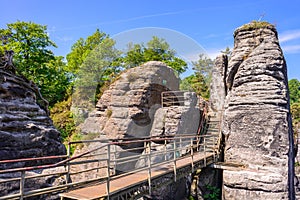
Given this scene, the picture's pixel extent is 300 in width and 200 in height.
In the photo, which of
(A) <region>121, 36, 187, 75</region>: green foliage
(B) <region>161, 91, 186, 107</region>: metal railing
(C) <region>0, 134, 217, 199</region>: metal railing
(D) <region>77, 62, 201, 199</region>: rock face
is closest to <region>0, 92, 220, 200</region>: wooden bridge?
(C) <region>0, 134, 217, 199</region>: metal railing

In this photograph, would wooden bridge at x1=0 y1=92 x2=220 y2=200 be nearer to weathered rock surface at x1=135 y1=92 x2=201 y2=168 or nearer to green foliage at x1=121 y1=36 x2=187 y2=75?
weathered rock surface at x1=135 y1=92 x2=201 y2=168

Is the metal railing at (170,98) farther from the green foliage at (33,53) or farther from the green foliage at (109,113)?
the green foliage at (33,53)

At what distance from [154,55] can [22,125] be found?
19.7 meters

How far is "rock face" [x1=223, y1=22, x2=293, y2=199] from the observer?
7.83m

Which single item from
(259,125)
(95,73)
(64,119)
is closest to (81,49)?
(95,73)

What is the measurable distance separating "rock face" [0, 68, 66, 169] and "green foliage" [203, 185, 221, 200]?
680 centimetres

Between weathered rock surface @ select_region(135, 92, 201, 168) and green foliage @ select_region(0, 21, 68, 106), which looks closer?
weathered rock surface @ select_region(135, 92, 201, 168)

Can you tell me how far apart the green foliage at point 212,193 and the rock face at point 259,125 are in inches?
56.0

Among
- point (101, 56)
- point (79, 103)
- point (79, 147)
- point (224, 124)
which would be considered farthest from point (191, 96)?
point (101, 56)

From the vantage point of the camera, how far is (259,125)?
8.66 m

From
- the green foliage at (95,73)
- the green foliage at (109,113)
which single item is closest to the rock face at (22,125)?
the green foliage at (109,113)

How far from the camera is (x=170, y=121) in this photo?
1230 centimetres

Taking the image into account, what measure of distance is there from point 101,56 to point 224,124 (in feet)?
45.3

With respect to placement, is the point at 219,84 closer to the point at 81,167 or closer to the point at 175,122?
the point at 175,122
